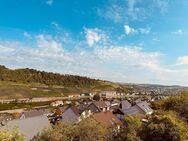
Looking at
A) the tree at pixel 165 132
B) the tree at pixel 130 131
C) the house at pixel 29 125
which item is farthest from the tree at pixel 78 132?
the house at pixel 29 125

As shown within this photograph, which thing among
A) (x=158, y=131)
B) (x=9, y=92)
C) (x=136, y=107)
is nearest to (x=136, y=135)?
(x=158, y=131)

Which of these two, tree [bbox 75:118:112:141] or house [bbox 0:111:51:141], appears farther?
house [bbox 0:111:51:141]

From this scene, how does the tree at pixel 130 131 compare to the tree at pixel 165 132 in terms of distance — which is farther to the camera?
the tree at pixel 165 132

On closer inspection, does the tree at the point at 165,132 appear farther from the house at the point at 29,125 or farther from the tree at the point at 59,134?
the house at the point at 29,125

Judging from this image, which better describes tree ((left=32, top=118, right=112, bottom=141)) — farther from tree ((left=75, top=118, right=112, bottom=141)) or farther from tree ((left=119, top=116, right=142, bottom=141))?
tree ((left=119, top=116, right=142, bottom=141))

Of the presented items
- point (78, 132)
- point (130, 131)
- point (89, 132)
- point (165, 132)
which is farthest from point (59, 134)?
point (165, 132)

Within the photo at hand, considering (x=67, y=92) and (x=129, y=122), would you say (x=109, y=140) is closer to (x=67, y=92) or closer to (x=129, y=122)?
(x=129, y=122)

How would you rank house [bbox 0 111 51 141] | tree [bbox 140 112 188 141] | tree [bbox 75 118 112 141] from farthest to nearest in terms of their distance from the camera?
house [bbox 0 111 51 141] < tree [bbox 140 112 188 141] < tree [bbox 75 118 112 141]

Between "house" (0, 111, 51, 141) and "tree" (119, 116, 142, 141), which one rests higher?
"tree" (119, 116, 142, 141)

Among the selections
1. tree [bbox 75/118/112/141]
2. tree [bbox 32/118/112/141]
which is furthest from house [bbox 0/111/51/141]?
tree [bbox 75/118/112/141]

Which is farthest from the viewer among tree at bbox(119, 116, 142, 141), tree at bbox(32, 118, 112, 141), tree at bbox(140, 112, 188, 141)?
tree at bbox(140, 112, 188, 141)

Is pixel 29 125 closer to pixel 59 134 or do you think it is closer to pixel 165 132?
pixel 59 134
